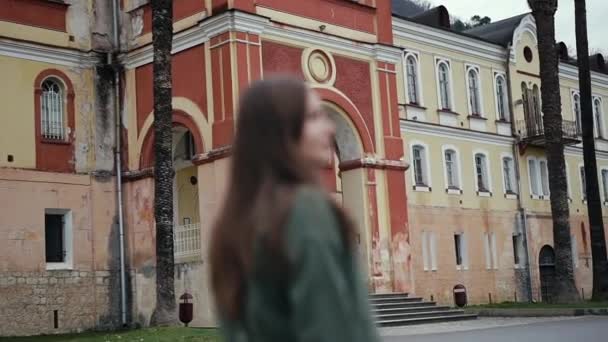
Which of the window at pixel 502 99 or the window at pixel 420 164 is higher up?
the window at pixel 502 99

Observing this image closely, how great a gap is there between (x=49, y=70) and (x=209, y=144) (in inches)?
207

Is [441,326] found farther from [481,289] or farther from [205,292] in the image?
[481,289]

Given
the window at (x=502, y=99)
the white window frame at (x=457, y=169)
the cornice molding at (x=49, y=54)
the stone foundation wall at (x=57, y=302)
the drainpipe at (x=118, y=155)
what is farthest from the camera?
the window at (x=502, y=99)

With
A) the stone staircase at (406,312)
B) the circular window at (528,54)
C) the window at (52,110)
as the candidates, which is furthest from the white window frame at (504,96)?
the window at (52,110)

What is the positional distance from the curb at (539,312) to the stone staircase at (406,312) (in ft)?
2.89

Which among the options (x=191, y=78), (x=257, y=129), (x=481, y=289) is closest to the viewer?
(x=257, y=129)

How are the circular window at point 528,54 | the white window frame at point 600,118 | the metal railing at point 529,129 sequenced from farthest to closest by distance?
the white window frame at point 600,118 < the circular window at point 528,54 < the metal railing at point 529,129

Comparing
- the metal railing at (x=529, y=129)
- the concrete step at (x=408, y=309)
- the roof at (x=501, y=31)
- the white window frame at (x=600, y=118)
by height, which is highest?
the roof at (x=501, y=31)

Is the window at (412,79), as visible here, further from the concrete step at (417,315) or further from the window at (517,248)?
the concrete step at (417,315)

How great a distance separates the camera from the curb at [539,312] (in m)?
24.0

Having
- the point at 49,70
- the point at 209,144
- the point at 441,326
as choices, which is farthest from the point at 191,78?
the point at 441,326

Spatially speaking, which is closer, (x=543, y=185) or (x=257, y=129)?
(x=257, y=129)

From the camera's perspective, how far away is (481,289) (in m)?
Answer: 37.4

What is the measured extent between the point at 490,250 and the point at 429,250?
4135mm
